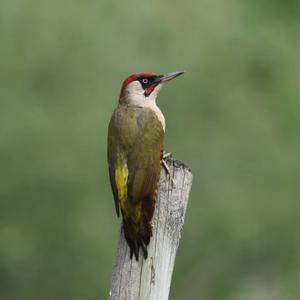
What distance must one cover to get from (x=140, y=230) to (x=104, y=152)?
1206 centimetres

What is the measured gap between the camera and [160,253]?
7.89 m

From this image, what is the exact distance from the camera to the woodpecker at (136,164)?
8.08m

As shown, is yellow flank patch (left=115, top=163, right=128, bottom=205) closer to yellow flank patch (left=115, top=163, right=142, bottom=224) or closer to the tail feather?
yellow flank patch (left=115, top=163, right=142, bottom=224)

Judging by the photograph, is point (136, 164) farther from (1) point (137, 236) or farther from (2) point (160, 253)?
(2) point (160, 253)

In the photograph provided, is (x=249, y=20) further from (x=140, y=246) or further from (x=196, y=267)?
(x=140, y=246)

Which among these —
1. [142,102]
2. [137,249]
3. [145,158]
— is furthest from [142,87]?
[137,249]

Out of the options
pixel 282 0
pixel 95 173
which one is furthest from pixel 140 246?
pixel 282 0

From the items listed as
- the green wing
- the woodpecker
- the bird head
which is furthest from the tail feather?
the bird head

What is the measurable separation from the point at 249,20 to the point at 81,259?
10.6m

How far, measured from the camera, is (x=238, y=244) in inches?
885

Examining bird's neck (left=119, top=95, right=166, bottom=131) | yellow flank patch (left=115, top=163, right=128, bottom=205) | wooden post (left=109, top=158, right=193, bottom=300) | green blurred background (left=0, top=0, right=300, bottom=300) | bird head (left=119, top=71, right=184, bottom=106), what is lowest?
wooden post (left=109, top=158, right=193, bottom=300)

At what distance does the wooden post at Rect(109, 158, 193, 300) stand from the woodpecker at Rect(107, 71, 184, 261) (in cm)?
6

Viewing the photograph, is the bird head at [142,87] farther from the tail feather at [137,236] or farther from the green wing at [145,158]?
the tail feather at [137,236]

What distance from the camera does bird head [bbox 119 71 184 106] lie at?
999cm
